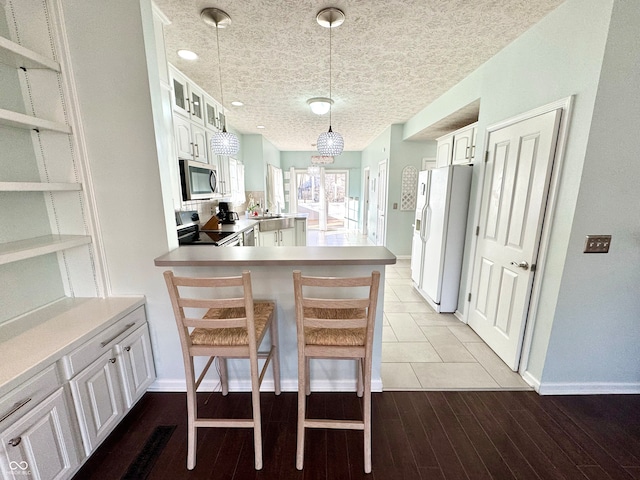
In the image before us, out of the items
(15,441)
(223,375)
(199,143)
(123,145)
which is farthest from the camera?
(199,143)

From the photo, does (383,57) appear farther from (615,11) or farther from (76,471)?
(76,471)

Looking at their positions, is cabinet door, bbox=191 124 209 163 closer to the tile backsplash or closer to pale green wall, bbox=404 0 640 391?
the tile backsplash

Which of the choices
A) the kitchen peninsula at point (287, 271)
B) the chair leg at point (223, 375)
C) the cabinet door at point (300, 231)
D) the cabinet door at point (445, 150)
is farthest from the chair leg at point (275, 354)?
the cabinet door at point (300, 231)

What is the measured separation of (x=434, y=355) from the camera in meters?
2.25

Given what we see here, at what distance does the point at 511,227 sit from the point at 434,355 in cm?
126

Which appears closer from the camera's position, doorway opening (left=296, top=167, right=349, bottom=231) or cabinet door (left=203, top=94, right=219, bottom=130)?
cabinet door (left=203, top=94, right=219, bottom=130)

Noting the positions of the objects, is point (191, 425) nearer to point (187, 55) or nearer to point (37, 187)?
point (37, 187)

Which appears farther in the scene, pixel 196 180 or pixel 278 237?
pixel 278 237

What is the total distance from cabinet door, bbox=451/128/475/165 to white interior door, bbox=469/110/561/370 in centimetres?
54

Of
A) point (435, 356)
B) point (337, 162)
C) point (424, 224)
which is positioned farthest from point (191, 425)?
point (337, 162)

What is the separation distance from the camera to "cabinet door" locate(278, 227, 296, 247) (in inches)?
191

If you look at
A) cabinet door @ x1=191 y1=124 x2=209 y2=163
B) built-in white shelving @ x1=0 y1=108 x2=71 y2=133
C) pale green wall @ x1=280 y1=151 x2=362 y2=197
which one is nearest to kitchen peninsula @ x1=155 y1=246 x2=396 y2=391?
built-in white shelving @ x1=0 y1=108 x2=71 y2=133

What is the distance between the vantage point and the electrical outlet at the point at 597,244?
1586 millimetres

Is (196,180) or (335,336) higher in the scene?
(196,180)
